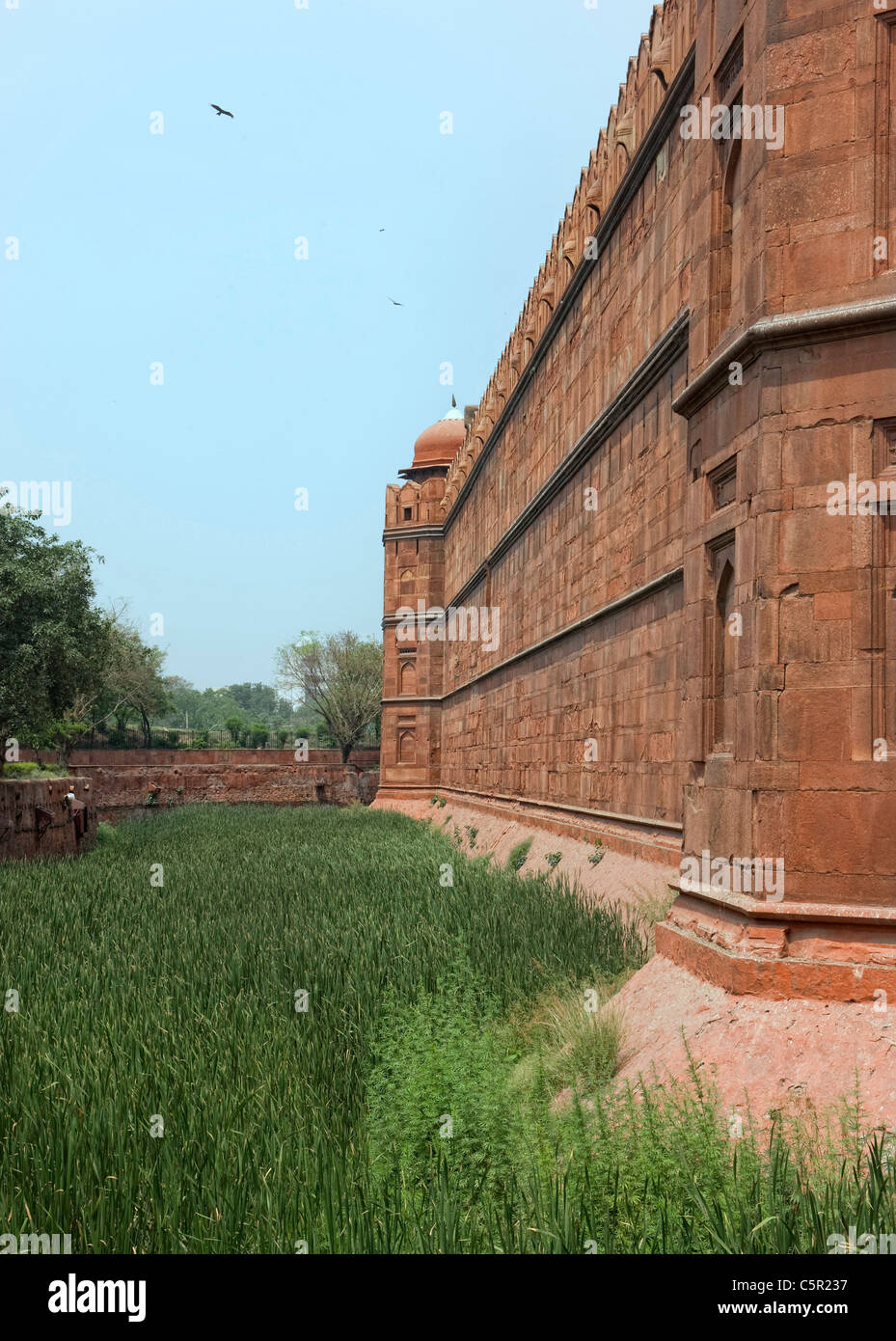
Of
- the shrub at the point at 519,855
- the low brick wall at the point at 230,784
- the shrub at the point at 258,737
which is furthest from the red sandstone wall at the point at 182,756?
the shrub at the point at 519,855

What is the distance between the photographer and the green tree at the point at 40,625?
1741 centimetres

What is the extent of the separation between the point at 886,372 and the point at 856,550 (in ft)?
2.69

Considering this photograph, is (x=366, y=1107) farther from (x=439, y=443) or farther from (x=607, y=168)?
(x=439, y=443)

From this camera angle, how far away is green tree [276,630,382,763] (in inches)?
1953

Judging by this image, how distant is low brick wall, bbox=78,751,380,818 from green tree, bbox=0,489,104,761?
13.5 meters

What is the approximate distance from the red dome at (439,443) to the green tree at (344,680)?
18.0 meters

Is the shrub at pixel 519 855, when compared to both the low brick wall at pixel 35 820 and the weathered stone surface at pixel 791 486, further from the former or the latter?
the low brick wall at pixel 35 820

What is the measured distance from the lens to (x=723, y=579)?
19.4 ft

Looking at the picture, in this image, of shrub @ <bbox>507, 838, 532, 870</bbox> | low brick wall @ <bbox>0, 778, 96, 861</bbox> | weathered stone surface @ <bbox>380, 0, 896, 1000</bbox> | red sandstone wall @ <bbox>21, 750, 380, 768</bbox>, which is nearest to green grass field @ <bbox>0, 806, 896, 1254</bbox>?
weathered stone surface @ <bbox>380, 0, 896, 1000</bbox>

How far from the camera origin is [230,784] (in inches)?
1437

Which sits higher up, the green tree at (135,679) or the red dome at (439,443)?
the red dome at (439,443)

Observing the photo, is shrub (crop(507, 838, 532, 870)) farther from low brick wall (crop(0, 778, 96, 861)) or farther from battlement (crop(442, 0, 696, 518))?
low brick wall (crop(0, 778, 96, 861))

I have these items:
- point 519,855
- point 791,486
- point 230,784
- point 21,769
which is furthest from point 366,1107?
point 230,784
